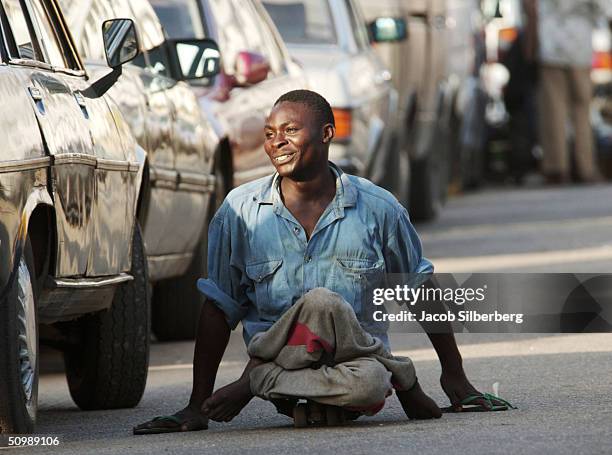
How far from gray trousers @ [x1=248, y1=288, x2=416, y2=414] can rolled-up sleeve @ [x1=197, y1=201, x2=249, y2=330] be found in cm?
32

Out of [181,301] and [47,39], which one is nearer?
[47,39]

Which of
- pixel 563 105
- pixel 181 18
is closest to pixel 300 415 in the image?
pixel 181 18

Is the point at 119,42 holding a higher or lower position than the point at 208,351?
higher

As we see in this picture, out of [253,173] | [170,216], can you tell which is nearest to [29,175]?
[170,216]

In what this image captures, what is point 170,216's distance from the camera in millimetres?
8789

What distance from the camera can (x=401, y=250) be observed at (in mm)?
6191

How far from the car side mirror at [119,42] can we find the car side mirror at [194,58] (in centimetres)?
187

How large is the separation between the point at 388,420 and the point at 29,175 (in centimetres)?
139

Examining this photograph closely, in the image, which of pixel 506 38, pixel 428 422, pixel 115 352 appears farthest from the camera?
pixel 506 38

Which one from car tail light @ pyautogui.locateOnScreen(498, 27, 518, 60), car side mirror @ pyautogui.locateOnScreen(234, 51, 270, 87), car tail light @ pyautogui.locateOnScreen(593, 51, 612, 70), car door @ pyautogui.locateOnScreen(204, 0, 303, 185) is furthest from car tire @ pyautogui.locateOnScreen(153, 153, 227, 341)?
car tail light @ pyautogui.locateOnScreen(593, 51, 612, 70)

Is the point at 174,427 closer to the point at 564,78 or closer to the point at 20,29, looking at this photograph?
the point at 20,29

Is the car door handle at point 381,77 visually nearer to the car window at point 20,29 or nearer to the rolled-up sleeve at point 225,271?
the car window at point 20,29

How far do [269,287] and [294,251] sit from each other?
138 mm

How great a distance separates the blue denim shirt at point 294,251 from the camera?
6074mm
